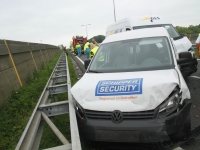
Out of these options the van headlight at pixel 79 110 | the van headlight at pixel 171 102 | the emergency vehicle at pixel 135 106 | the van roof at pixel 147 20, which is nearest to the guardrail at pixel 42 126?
the van headlight at pixel 79 110

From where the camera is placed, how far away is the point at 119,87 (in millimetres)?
3232

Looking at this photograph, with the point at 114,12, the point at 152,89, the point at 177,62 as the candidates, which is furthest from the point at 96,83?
the point at 114,12

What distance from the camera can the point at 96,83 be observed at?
3488 millimetres

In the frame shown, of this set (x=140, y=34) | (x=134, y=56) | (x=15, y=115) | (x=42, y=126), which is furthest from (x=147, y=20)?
(x=42, y=126)

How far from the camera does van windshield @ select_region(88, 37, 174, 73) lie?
395 centimetres

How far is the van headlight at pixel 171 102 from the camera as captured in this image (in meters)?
2.95

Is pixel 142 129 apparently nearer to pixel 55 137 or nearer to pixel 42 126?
pixel 42 126

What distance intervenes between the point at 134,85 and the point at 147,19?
6933mm

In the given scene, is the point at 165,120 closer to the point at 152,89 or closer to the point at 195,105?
the point at 152,89

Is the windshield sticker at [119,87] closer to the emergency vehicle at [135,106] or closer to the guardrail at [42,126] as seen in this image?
the emergency vehicle at [135,106]

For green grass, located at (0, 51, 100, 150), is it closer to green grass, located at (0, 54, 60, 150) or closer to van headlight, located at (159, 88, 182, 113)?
green grass, located at (0, 54, 60, 150)

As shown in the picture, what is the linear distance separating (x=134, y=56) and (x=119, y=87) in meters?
1.26

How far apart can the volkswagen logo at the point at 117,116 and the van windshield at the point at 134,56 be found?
113 cm

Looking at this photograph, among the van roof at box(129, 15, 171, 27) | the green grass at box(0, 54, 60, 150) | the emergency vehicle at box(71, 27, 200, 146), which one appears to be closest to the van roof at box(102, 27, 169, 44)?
the emergency vehicle at box(71, 27, 200, 146)
